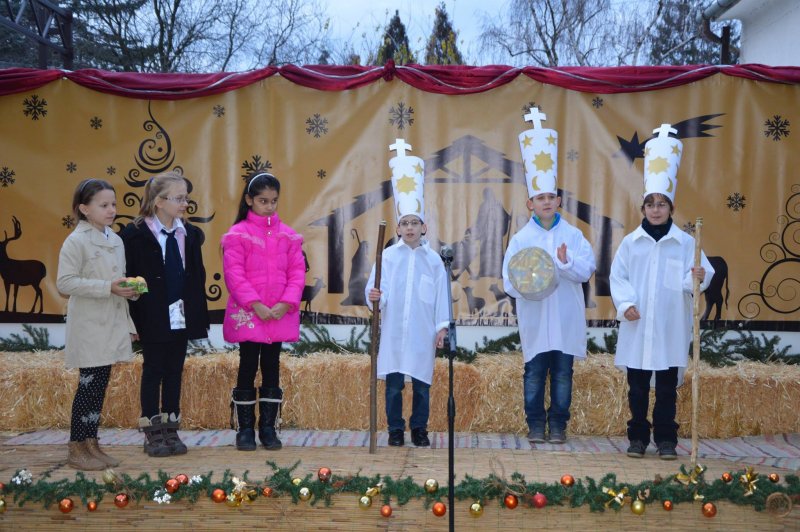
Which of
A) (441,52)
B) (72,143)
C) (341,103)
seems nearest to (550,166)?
(341,103)

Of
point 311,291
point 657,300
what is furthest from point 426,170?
point 657,300

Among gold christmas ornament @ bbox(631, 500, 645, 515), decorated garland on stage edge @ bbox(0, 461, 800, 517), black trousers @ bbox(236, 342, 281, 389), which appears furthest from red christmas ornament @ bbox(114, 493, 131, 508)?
gold christmas ornament @ bbox(631, 500, 645, 515)

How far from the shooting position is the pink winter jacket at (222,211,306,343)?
4445 millimetres

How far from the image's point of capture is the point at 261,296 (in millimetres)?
4508

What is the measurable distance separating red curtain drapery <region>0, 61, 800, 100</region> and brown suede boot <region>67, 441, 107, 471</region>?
312 centimetres

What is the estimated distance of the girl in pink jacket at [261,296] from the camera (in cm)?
445

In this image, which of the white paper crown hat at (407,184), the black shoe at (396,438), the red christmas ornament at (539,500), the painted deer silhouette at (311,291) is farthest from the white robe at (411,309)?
the red christmas ornament at (539,500)

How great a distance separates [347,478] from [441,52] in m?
20.7

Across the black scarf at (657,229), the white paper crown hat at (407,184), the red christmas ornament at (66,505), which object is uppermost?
the white paper crown hat at (407,184)

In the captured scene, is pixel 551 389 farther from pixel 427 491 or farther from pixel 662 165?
pixel 427 491

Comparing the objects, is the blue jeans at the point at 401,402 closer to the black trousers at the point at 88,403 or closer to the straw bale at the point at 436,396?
the straw bale at the point at 436,396

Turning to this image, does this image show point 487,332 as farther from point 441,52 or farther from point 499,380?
point 441,52

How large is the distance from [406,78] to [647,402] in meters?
3.12

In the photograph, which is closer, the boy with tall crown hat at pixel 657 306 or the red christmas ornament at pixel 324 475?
the red christmas ornament at pixel 324 475
